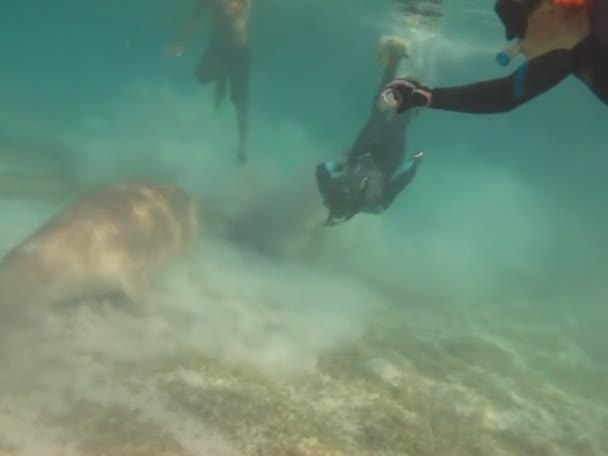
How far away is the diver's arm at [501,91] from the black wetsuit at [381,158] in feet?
20.3

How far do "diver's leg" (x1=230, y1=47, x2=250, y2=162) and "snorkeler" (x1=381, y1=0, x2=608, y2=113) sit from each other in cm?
1407

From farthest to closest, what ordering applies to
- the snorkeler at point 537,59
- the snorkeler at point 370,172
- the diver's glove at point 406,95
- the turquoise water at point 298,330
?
the snorkeler at point 370,172 < the turquoise water at point 298,330 < the diver's glove at point 406,95 < the snorkeler at point 537,59

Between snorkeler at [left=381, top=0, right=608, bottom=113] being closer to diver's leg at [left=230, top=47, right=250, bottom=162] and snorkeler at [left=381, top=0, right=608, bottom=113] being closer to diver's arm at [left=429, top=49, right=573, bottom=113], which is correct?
diver's arm at [left=429, top=49, right=573, bottom=113]

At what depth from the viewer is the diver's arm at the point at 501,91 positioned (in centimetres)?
345

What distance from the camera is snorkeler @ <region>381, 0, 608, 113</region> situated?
2.98 metres

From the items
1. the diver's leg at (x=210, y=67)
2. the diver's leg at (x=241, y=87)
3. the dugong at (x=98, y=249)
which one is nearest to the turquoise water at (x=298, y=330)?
the dugong at (x=98, y=249)

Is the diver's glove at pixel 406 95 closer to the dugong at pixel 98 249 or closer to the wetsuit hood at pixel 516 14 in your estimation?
the wetsuit hood at pixel 516 14

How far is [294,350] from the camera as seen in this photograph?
764 cm

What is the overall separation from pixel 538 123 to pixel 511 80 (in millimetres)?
63147

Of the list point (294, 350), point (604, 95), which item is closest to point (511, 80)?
point (604, 95)

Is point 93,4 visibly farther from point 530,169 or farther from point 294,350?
point 294,350

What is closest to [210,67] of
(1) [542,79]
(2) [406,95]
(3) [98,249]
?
(3) [98,249]

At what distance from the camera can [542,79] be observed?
3.45 meters

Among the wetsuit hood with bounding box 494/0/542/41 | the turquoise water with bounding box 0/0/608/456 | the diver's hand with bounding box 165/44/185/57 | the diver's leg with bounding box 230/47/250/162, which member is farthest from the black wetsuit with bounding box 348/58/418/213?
the wetsuit hood with bounding box 494/0/542/41
